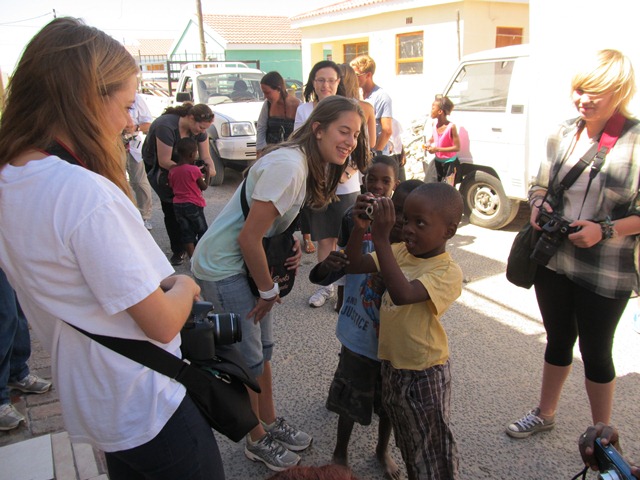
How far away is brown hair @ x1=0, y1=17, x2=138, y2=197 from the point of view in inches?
47.6

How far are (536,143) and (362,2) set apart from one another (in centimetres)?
1576

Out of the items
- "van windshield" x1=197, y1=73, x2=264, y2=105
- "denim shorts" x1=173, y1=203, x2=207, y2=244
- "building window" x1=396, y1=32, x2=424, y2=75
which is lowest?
"denim shorts" x1=173, y1=203, x2=207, y2=244

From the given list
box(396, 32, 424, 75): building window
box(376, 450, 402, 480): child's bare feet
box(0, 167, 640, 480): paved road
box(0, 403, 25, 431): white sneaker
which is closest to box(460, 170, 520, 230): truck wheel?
box(0, 167, 640, 480): paved road

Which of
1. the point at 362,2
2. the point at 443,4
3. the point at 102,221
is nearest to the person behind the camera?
the point at 102,221

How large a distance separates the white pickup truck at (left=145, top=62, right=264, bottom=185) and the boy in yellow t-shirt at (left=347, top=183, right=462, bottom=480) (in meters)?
7.21

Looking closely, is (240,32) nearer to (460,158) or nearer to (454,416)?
(460,158)

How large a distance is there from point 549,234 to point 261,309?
55.5 inches

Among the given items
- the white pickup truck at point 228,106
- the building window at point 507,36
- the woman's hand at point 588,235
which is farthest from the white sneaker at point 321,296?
the building window at point 507,36

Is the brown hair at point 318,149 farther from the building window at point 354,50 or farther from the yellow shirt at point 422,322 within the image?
the building window at point 354,50

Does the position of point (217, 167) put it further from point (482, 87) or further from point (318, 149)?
point (318, 149)

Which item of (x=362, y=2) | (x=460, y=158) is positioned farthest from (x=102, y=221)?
(x=362, y=2)

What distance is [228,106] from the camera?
388 inches

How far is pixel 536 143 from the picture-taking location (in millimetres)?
5598

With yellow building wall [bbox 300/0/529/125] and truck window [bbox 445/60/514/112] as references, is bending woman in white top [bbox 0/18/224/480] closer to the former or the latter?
truck window [bbox 445/60/514/112]
